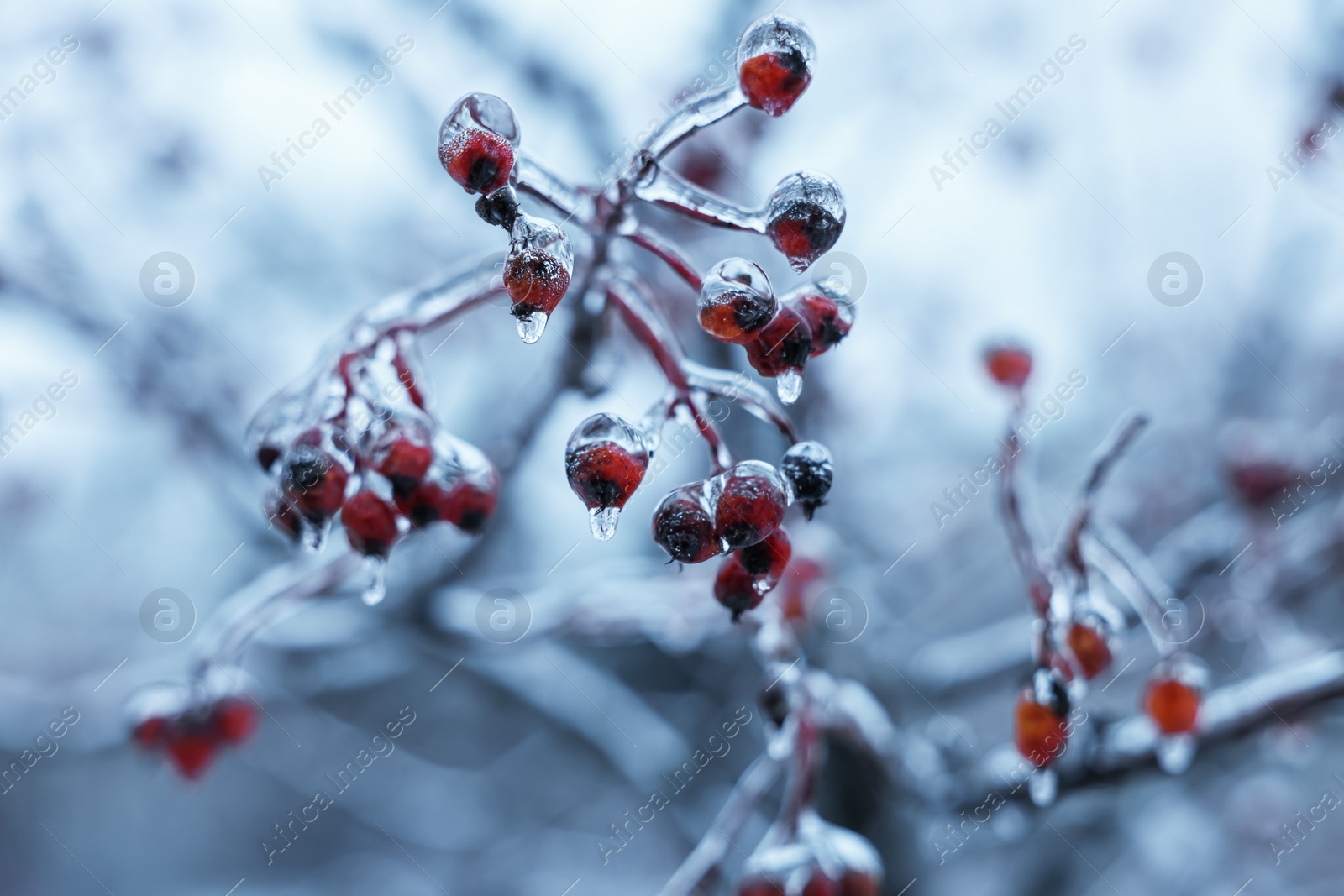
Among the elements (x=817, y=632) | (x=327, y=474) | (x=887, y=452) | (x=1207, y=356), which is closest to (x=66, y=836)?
(x=887, y=452)

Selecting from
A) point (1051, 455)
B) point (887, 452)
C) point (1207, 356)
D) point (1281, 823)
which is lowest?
point (1281, 823)

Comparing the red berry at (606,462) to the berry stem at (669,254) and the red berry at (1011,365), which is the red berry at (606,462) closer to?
Result: the berry stem at (669,254)

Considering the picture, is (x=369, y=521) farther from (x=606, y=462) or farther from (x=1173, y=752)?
(x=1173, y=752)

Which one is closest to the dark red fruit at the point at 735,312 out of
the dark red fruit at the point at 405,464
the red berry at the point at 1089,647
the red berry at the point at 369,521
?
the dark red fruit at the point at 405,464

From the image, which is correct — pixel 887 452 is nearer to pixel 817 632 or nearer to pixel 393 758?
pixel 817 632

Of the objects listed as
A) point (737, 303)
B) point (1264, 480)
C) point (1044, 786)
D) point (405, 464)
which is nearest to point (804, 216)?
point (737, 303)

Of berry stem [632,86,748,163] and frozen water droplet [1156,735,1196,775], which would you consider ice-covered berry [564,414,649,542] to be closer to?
berry stem [632,86,748,163]
